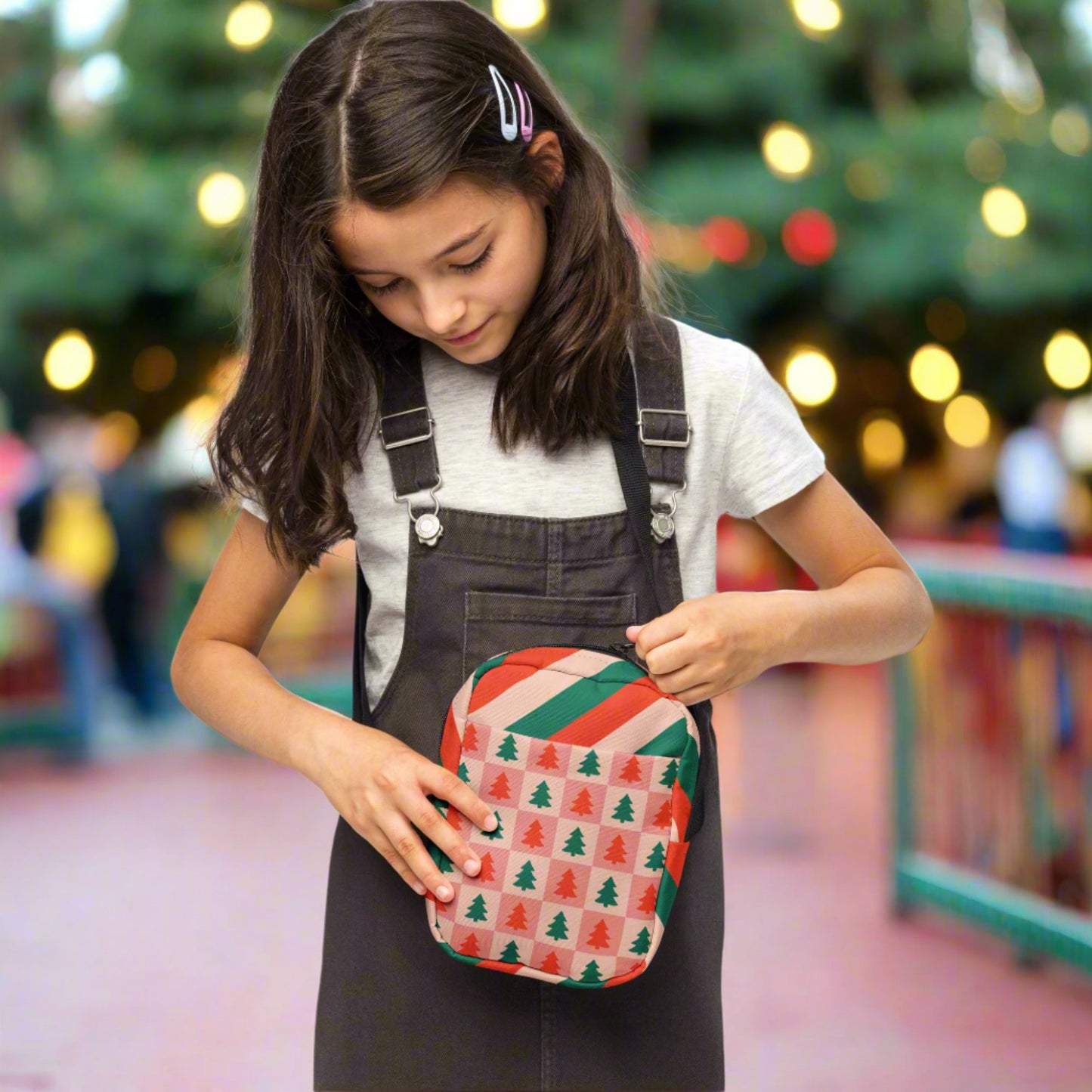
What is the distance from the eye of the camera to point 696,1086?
163cm

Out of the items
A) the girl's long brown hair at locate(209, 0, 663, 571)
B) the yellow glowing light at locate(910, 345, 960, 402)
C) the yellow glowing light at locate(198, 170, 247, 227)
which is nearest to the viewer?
the girl's long brown hair at locate(209, 0, 663, 571)

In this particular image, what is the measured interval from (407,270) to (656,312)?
1.08ft

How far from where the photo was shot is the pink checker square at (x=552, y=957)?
1.50 m

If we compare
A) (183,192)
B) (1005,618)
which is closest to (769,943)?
(1005,618)

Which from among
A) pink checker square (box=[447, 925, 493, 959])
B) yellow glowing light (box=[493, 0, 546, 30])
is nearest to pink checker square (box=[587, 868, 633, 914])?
pink checker square (box=[447, 925, 493, 959])

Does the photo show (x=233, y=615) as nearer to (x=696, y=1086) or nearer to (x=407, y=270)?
(x=407, y=270)

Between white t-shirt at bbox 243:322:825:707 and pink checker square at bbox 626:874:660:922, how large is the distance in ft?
1.03

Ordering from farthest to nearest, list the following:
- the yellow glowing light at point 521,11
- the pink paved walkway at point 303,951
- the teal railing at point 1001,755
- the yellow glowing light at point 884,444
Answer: the yellow glowing light at point 884,444, the yellow glowing light at point 521,11, the teal railing at point 1001,755, the pink paved walkway at point 303,951

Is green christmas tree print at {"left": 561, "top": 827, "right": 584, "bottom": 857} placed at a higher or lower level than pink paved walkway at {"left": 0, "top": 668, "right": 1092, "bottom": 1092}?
higher

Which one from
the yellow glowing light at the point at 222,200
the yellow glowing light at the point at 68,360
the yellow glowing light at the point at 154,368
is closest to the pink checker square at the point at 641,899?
the yellow glowing light at the point at 222,200

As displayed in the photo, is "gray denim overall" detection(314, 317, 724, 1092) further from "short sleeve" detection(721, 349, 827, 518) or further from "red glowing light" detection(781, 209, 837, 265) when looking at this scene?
"red glowing light" detection(781, 209, 837, 265)

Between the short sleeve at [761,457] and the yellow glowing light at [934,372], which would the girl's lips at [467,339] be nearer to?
the short sleeve at [761,457]

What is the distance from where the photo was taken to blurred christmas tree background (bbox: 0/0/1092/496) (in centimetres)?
859

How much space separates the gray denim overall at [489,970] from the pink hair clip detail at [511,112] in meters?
0.27
